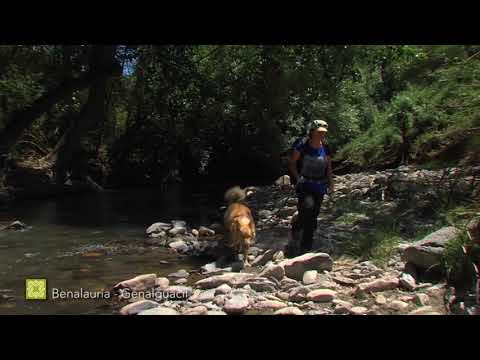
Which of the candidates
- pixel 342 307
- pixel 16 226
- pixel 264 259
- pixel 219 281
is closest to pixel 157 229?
pixel 16 226

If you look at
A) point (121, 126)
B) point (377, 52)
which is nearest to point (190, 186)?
point (121, 126)

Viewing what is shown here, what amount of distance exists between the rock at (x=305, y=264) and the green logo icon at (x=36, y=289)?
9.84 ft

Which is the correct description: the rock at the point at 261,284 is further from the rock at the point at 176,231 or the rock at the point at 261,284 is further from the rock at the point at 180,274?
the rock at the point at 176,231

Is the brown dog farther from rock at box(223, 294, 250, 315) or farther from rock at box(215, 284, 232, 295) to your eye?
rock at box(223, 294, 250, 315)

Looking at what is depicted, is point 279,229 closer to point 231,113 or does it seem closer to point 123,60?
point 123,60

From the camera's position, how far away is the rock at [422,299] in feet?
13.7

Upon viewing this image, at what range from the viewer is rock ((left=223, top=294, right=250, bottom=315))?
14.4ft

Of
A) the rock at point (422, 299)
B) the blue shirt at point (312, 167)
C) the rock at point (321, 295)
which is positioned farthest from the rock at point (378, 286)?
the blue shirt at point (312, 167)

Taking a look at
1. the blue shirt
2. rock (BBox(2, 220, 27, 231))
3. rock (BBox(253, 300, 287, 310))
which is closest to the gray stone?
rock (BBox(253, 300, 287, 310))

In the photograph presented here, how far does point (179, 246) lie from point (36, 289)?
3.08 meters

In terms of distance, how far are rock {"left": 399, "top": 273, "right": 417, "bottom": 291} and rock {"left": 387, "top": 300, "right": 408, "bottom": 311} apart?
1.21 feet

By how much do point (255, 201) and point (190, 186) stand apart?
867cm

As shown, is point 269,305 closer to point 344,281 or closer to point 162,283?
point 344,281

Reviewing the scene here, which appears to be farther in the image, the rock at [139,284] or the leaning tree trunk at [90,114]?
the leaning tree trunk at [90,114]
